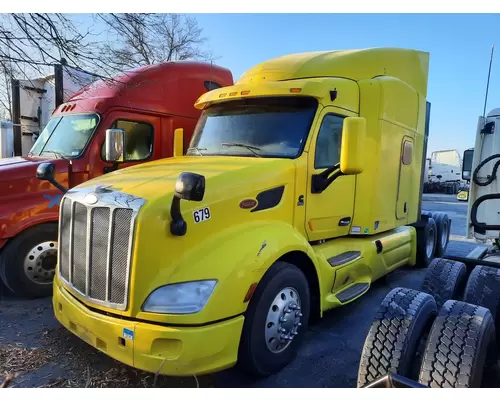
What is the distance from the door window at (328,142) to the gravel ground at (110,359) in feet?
5.93

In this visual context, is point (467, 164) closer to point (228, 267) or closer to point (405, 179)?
point (405, 179)

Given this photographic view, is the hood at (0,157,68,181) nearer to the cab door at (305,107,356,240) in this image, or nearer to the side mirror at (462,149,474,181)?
the cab door at (305,107,356,240)

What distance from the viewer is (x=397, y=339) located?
2.62m

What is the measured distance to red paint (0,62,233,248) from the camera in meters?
5.08

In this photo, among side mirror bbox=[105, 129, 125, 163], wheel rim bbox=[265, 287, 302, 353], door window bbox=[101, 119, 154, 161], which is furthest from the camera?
door window bbox=[101, 119, 154, 161]

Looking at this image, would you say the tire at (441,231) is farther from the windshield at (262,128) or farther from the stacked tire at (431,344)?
the stacked tire at (431,344)

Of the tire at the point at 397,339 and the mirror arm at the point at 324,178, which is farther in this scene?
the mirror arm at the point at 324,178

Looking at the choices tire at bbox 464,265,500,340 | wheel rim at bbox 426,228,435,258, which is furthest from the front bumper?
wheel rim at bbox 426,228,435,258

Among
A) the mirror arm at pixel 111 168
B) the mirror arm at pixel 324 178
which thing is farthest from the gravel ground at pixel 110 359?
the mirror arm at pixel 111 168

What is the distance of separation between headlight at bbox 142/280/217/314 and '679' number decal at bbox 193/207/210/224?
1.63 feet

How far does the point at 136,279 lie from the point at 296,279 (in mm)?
1421

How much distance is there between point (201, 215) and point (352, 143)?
5.17 ft

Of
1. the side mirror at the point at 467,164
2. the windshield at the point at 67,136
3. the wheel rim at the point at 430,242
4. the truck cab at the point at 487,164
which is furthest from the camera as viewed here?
the wheel rim at the point at 430,242

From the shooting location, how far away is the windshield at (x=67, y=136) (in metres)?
5.93
